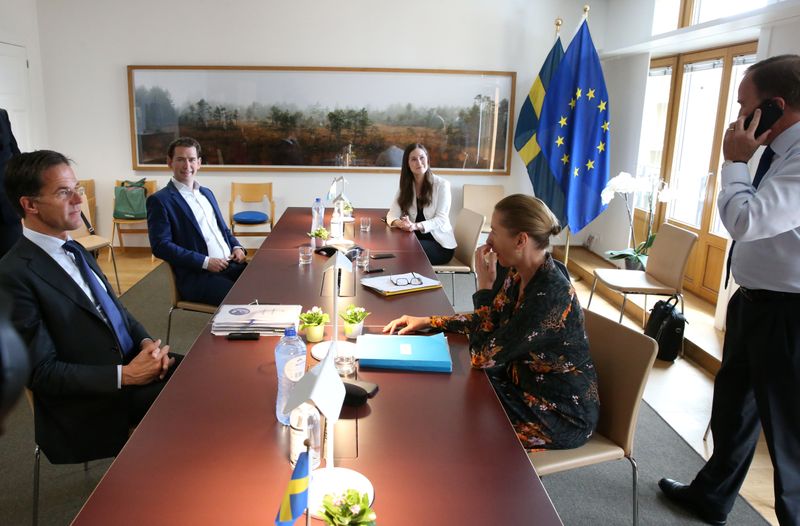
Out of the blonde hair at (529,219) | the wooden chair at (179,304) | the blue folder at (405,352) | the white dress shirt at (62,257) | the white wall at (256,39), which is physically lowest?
the wooden chair at (179,304)

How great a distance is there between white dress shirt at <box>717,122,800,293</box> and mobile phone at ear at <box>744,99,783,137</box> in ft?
0.21

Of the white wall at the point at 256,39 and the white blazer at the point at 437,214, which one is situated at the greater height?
the white wall at the point at 256,39

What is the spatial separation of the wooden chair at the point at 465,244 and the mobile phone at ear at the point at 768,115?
2.36m

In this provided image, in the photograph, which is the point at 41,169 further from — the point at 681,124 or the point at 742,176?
the point at 681,124

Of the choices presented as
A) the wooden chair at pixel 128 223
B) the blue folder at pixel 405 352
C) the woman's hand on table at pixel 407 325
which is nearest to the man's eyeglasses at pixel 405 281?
the woman's hand on table at pixel 407 325

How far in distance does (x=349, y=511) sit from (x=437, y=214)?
3589mm

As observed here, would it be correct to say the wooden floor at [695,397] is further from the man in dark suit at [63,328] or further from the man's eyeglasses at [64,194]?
the man's eyeglasses at [64,194]

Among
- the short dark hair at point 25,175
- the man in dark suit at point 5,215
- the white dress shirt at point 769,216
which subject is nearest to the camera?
the white dress shirt at point 769,216

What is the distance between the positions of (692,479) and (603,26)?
4.88 m

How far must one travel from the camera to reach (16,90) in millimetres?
5531

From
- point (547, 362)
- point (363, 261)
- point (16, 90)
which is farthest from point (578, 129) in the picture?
point (16, 90)

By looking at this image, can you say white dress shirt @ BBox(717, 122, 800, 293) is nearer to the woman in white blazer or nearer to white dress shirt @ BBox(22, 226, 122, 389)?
white dress shirt @ BBox(22, 226, 122, 389)

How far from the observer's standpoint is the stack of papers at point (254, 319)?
207cm

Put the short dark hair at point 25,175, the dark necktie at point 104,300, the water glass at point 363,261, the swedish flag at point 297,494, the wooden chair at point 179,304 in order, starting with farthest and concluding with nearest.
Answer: the wooden chair at point 179,304
the water glass at point 363,261
the dark necktie at point 104,300
the short dark hair at point 25,175
the swedish flag at point 297,494
